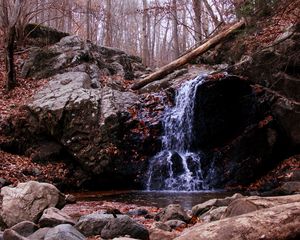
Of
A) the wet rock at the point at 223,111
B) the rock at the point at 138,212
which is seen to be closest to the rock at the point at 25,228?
the rock at the point at 138,212

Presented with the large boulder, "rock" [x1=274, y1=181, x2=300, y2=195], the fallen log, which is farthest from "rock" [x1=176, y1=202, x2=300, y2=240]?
the large boulder

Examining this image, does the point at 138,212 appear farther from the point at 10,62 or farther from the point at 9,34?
the point at 9,34

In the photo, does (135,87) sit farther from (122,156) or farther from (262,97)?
(262,97)

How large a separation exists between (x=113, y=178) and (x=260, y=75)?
6167mm

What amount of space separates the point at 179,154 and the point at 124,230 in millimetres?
8232

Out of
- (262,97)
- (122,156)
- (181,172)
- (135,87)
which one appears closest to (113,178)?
(122,156)

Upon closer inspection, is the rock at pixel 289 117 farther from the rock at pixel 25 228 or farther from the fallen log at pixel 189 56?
the rock at pixel 25 228

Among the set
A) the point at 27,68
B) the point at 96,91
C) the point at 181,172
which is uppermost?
the point at 27,68

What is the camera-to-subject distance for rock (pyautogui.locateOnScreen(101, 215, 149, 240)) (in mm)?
5584

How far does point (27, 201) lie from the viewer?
683cm

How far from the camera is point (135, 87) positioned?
55.9ft

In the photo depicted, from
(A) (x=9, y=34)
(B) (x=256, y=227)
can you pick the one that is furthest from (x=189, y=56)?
(B) (x=256, y=227)

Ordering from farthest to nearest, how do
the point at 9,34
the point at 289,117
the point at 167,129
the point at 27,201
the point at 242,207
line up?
1. the point at 9,34
2. the point at 167,129
3. the point at 289,117
4. the point at 27,201
5. the point at 242,207

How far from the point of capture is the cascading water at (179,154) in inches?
509
